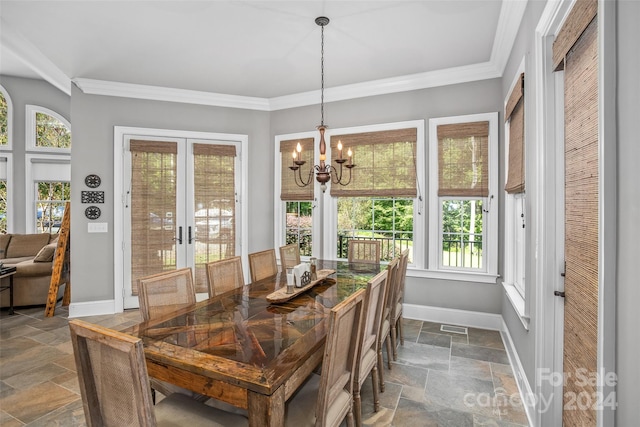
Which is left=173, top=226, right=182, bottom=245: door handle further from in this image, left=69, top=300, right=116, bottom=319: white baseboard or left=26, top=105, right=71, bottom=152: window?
left=26, top=105, right=71, bottom=152: window

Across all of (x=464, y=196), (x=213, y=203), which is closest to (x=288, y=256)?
(x=213, y=203)

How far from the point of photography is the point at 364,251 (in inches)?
151

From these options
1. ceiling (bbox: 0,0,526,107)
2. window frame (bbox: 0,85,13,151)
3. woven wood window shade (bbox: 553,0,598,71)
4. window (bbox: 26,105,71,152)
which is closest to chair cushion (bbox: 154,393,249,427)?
woven wood window shade (bbox: 553,0,598,71)

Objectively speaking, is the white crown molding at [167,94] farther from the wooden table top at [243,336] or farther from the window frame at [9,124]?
the window frame at [9,124]

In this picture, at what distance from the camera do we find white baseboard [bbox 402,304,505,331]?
358 centimetres

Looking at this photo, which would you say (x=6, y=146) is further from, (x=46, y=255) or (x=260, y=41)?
(x=260, y=41)

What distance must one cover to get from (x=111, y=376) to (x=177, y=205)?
3614 mm

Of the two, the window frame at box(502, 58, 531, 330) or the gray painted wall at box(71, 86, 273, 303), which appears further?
the gray painted wall at box(71, 86, 273, 303)

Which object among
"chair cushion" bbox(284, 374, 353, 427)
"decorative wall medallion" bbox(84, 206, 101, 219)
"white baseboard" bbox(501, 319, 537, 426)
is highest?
"decorative wall medallion" bbox(84, 206, 101, 219)

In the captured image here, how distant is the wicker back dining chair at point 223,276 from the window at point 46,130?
591 cm

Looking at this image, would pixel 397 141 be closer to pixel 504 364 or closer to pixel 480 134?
pixel 480 134

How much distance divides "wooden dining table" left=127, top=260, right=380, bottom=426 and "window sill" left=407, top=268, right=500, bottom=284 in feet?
6.67

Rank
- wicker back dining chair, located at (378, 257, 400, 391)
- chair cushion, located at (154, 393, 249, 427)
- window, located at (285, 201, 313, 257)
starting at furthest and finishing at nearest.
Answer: window, located at (285, 201, 313, 257)
wicker back dining chair, located at (378, 257, 400, 391)
chair cushion, located at (154, 393, 249, 427)

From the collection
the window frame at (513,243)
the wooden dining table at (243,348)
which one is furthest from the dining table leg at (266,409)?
the window frame at (513,243)
